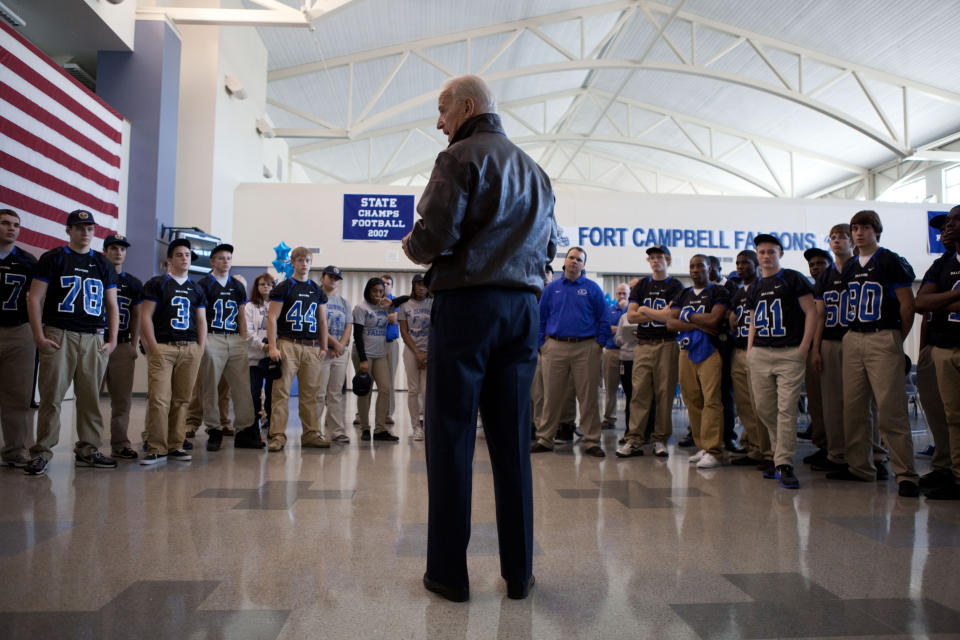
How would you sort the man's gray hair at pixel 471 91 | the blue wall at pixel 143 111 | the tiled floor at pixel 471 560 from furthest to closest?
1. the blue wall at pixel 143 111
2. the man's gray hair at pixel 471 91
3. the tiled floor at pixel 471 560

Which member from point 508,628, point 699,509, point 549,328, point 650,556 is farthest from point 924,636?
point 549,328

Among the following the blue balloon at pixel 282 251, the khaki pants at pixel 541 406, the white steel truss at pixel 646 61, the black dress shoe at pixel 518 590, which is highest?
the white steel truss at pixel 646 61

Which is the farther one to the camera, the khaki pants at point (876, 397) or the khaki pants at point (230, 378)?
the khaki pants at point (230, 378)

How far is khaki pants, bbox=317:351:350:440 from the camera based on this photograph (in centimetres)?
506

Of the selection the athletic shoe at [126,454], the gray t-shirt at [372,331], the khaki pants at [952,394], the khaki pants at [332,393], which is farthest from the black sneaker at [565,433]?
the athletic shoe at [126,454]

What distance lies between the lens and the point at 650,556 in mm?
2213

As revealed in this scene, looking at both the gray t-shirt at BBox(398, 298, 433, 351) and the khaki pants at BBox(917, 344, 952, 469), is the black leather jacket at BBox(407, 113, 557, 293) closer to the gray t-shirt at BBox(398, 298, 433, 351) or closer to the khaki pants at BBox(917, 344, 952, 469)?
the khaki pants at BBox(917, 344, 952, 469)

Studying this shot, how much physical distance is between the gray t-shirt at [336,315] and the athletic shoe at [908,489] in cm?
413

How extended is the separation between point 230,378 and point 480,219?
368cm

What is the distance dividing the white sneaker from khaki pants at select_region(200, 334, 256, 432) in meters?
3.41

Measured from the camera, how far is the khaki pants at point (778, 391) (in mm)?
3604

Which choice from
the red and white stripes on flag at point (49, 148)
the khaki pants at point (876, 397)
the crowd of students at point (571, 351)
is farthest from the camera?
the red and white stripes on flag at point (49, 148)

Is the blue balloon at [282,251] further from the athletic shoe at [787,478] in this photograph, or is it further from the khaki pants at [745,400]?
the athletic shoe at [787,478]

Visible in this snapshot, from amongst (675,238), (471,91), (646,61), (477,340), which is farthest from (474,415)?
(646,61)
